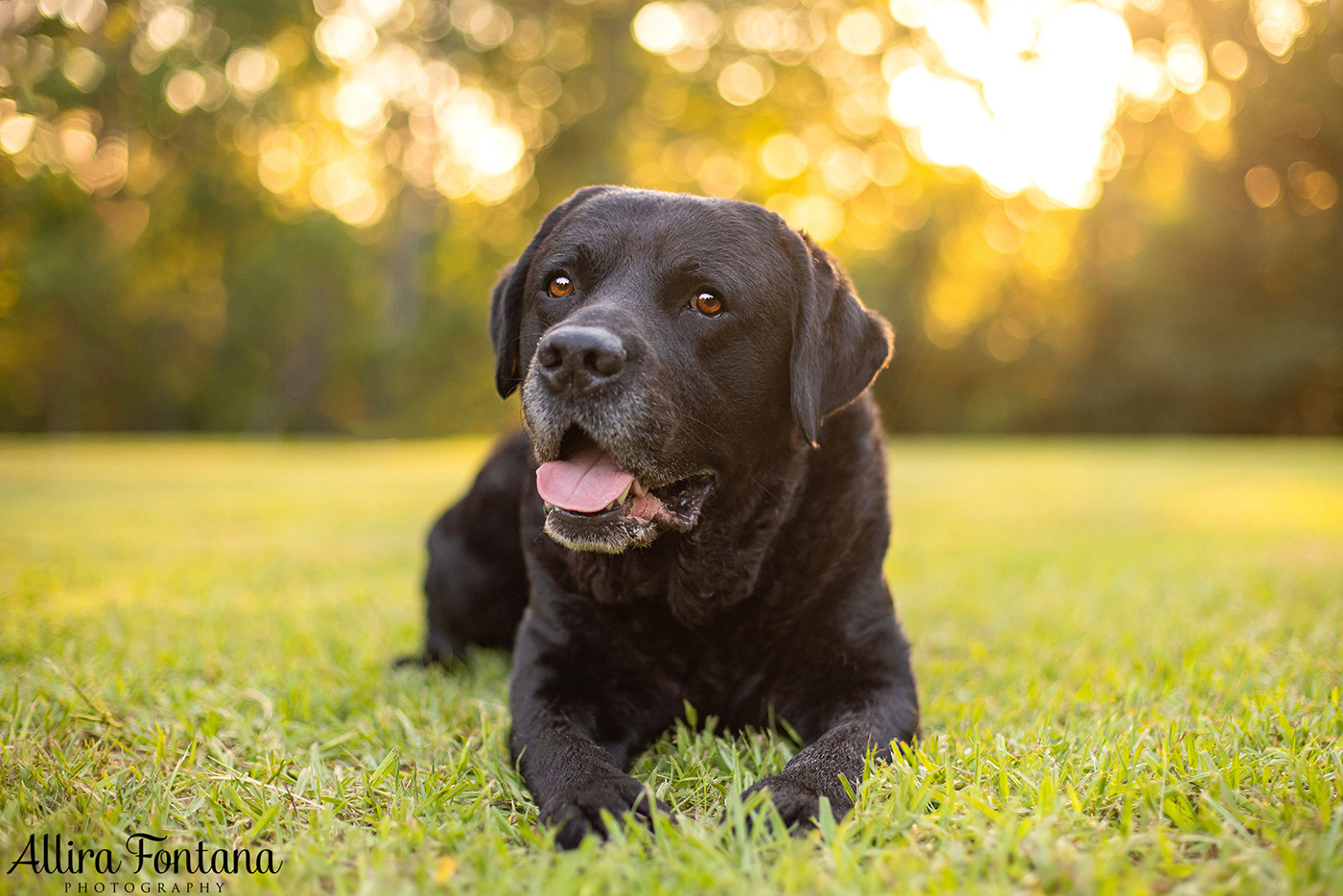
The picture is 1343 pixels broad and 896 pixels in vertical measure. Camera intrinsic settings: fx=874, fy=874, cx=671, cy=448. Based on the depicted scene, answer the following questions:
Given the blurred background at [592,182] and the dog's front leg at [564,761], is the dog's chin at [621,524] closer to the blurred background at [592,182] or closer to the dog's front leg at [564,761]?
the dog's front leg at [564,761]

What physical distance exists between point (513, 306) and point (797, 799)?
1858 mm

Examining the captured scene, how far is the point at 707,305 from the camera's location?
8.14 feet

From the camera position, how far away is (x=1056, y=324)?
34.5m

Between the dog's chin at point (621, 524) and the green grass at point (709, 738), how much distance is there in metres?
0.57

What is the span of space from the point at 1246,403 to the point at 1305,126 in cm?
938

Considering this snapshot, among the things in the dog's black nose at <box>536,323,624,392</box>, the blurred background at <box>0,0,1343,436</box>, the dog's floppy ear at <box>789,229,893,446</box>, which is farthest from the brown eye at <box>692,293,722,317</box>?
the blurred background at <box>0,0,1343,436</box>

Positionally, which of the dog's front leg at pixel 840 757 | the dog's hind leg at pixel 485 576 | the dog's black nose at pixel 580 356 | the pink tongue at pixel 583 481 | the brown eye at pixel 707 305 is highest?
the brown eye at pixel 707 305

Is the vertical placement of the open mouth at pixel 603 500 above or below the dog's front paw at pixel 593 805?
above

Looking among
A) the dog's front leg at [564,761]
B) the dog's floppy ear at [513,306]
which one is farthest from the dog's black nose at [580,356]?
the dog's front leg at [564,761]

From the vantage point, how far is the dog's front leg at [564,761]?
177 cm

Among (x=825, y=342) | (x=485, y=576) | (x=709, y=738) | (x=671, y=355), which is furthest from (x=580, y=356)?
(x=485, y=576)

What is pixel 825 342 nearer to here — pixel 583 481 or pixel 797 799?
pixel 583 481

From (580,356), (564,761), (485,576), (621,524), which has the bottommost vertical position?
(485,576)

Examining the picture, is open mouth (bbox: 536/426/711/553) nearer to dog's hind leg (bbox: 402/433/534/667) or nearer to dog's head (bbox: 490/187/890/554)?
dog's head (bbox: 490/187/890/554)
